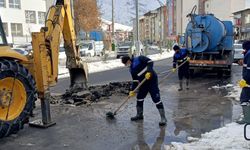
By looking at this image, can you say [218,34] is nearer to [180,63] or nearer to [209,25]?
[209,25]

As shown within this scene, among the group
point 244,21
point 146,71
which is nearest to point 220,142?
point 146,71

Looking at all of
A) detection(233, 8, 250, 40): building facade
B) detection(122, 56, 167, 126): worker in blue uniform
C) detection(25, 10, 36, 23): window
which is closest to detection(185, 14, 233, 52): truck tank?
detection(122, 56, 167, 126): worker in blue uniform

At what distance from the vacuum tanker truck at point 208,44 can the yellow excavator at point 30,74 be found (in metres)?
8.90

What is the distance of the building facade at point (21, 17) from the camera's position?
4756cm

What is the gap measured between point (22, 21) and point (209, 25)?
38.9m

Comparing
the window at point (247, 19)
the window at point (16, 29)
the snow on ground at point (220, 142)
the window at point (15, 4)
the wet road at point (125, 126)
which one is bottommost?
the wet road at point (125, 126)

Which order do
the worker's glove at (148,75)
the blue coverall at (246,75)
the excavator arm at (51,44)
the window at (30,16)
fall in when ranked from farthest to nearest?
the window at (30,16)
the worker's glove at (148,75)
the excavator arm at (51,44)
the blue coverall at (246,75)

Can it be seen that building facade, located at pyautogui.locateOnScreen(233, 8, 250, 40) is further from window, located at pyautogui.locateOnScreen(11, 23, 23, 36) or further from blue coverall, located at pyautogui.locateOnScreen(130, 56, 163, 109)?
blue coverall, located at pyautogui.locateOnScreen(130, 56, 163, 109)

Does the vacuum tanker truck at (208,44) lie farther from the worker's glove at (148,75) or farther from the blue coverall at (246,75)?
the blue coverall at (246,75)

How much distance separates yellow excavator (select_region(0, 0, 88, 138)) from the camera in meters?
6.90

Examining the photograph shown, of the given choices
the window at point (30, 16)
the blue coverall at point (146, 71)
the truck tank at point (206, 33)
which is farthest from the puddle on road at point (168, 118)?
the window at point (30, 16)

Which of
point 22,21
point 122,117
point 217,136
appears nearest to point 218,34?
point 122,117

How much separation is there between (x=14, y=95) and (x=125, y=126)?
2501 mm

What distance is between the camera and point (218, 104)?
33.6 feet
